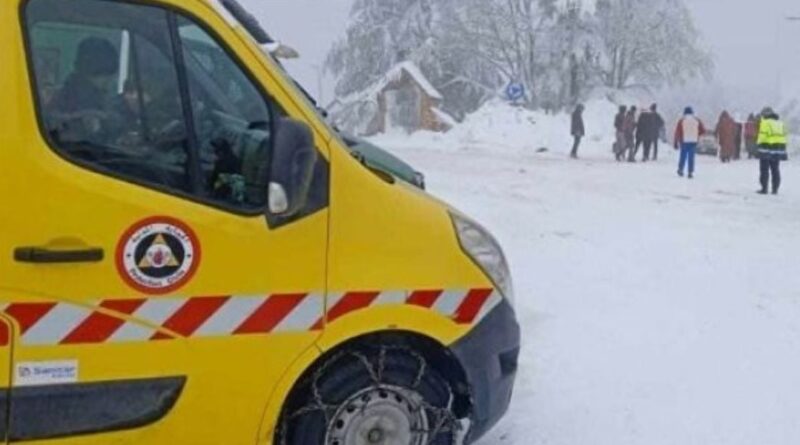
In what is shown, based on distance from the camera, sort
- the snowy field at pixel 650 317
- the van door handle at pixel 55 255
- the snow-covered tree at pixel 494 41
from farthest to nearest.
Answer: the snow-covered tree at pixel 494 41 → the snowy field at pixel 650 317 → the van door handle at pixel 55 255

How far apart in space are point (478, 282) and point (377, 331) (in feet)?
1.56

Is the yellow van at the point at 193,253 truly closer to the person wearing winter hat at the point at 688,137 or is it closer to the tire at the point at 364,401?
the tire at the point at 364,401

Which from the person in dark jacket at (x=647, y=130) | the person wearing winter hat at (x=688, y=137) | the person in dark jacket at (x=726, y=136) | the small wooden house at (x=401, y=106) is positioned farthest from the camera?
the small wooden house at (x=401, y=106)

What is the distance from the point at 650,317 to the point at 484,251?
3.64 meters

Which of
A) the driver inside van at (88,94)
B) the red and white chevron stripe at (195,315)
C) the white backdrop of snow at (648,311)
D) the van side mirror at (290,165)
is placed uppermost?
the driver inside van at (88,94)

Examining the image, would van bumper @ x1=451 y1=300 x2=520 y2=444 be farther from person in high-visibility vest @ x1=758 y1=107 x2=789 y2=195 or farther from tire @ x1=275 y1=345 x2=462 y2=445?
person in high-visibility vest @ x1=758 y1=107 x2=789 y2=195

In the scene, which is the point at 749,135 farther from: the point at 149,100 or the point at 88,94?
the point at 88,94

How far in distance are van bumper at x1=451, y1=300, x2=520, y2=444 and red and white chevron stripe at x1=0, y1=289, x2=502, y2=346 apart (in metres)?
0.15

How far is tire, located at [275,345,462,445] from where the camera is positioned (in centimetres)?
370

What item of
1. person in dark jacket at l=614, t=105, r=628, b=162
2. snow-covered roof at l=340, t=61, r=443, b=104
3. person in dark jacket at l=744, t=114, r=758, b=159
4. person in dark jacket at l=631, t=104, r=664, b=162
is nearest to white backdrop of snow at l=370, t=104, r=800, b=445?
person in dark jacket at l=631, t=104, r=664, b=162

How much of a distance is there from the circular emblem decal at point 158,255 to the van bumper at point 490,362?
1128 millimetres

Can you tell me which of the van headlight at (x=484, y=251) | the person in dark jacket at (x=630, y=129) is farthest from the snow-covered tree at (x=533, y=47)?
the van headlight at (x=484, y=251)

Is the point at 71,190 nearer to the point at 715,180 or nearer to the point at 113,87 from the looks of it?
the point at 113,87

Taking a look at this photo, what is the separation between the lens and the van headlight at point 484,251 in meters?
3.89
